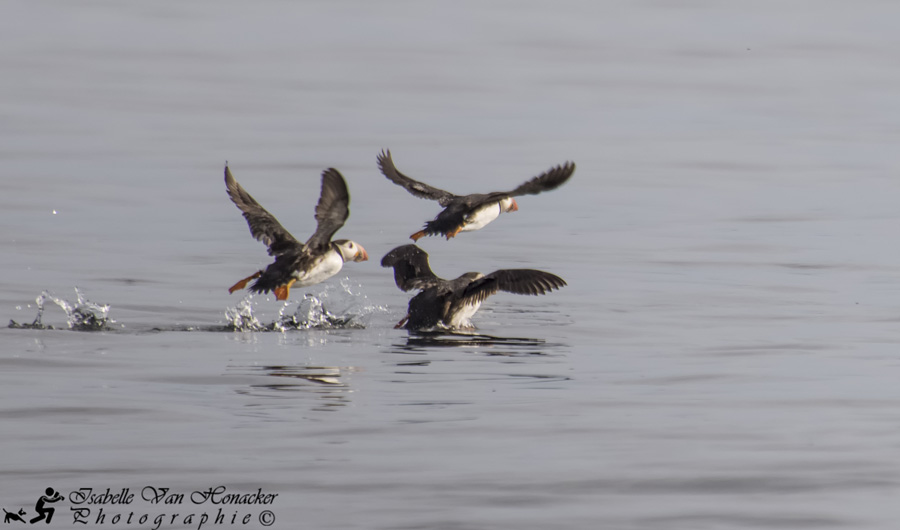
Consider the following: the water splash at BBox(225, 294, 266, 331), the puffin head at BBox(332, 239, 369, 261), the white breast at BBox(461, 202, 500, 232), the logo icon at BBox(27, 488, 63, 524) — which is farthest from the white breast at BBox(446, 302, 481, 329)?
the logo icon at BBox(27, 488, 63, 524)

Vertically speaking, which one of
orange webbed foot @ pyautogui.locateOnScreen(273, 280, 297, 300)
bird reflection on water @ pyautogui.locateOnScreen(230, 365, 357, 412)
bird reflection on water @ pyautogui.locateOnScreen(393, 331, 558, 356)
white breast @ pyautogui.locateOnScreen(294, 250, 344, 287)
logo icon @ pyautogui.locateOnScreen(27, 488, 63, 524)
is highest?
white breast @ pyautogui.locateOnScreen(294, 250, 344, 287)

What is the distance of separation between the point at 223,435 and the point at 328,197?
3.62 metres

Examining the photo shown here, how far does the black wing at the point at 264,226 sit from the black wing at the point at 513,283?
4.62 feet

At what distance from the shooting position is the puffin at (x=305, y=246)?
11359 millimetres

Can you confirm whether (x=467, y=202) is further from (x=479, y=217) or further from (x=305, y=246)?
(x=305, y=246)

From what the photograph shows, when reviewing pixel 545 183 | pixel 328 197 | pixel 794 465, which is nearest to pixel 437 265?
pixel 545 183

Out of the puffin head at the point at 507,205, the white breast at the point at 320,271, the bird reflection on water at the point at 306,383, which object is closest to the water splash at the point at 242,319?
the white breast at the point at 320,271

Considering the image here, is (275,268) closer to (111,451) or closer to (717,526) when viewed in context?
(111,451)

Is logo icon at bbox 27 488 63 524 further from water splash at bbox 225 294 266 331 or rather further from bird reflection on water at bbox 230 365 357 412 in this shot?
water splash at bbox 225 294 266 331

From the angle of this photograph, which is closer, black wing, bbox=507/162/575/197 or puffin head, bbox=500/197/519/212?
black wing, bbox=507/162/575/197

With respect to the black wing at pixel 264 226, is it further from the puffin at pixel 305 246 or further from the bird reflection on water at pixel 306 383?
the bird reflection on water at pixel 306 383

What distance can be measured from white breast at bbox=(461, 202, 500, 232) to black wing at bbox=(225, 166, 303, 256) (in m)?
1.97

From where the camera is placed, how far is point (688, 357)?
1097 cm

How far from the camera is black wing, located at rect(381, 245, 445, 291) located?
13148 mm
